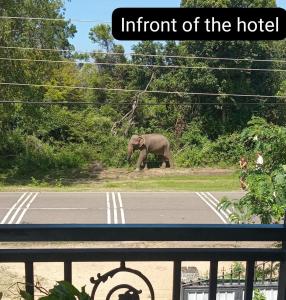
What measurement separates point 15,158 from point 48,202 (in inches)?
204

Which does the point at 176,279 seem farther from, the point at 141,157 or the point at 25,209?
the point at 141,157

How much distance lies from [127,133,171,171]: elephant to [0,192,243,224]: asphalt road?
3453 millimetres

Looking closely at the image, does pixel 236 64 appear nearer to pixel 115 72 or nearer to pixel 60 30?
pixel 115 72

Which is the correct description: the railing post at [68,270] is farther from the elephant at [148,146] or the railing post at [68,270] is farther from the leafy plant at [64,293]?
the elephant at [148,146]

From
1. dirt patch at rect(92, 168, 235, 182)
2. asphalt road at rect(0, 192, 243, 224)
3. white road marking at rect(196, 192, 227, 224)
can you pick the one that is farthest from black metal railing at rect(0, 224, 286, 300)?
dirt patch at rect(92, 168, 235, 182)

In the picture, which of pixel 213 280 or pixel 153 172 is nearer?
pixel 213 280

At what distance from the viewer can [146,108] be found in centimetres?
1836

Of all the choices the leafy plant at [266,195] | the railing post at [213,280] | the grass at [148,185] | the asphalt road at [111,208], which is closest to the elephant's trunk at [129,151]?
the grass at [148,185]

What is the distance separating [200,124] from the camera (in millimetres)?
18297

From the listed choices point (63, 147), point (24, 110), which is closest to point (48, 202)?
point (24, 110)

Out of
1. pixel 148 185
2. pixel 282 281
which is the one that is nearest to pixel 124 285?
pixel 282 281

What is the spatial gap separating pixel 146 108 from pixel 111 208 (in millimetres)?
8119

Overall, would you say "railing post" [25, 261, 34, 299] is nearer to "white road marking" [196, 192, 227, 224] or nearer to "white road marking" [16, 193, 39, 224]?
"white road marking" [16, 193, 39, 224]

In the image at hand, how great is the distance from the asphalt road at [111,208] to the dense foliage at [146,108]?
11.8 feet
